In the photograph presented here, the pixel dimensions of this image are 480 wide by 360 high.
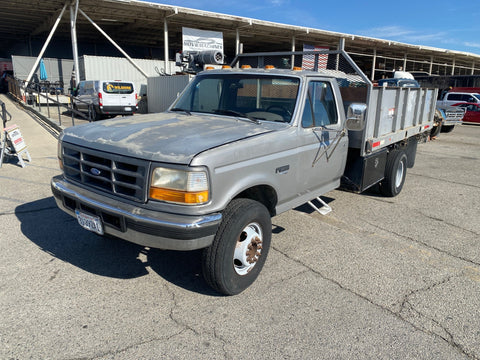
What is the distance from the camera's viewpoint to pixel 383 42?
105 feet

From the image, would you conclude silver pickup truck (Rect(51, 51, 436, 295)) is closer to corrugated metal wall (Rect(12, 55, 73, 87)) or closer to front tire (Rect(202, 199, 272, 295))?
front tire (Rect(202, 199, 272, 295))

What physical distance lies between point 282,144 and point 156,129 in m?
1.20

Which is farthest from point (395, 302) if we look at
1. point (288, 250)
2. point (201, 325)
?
point (201, 325)

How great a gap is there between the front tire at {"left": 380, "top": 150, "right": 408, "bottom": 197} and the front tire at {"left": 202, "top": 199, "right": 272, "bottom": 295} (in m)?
3.44

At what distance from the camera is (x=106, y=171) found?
3.21 m

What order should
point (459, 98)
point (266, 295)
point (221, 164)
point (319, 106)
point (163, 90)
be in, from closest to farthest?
point (221, 164), point (266, 295), point (319, 106), point (163, 90), point (459, 98)

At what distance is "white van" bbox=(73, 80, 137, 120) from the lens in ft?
56.3

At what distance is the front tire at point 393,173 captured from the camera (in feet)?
20.1

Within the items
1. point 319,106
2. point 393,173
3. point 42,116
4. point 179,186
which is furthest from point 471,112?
point 179,186

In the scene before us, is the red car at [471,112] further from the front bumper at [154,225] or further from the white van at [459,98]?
the front bumper at [154,225]

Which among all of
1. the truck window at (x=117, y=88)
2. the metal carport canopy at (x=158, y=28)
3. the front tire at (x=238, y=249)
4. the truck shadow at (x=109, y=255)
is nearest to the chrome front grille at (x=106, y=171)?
the front tire at (x=238, y=249)

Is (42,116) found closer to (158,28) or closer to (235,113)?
(235,113)

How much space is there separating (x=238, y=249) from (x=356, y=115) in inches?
77.6

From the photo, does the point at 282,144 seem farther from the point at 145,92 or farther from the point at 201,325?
the point at 145,92
